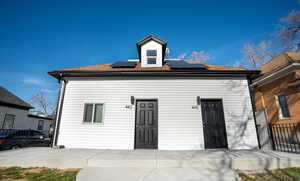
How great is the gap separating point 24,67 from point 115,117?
14621 millimetres

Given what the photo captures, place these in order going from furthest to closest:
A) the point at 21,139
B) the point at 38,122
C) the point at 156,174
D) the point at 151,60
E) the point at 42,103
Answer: the point at 42,103 < the point at 38,122 < the point at 21,139 < the point at 151,60 < the point at 156,174

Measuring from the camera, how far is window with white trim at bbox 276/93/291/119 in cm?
739

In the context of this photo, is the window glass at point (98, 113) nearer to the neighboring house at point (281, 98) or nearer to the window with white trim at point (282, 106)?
the neighboring house at point (281, 98)

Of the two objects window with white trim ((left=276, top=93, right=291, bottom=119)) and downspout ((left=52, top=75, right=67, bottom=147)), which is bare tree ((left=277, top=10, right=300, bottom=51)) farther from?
downspout ((left=52, top=75, right=67, bottom=147))

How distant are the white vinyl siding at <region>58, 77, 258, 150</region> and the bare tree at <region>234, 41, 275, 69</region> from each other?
466 inches

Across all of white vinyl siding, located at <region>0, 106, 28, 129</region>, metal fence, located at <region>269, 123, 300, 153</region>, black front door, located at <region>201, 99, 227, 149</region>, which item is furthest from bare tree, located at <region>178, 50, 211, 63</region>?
white vinyl siding, located at <region>0, 106, 28, 129</region>

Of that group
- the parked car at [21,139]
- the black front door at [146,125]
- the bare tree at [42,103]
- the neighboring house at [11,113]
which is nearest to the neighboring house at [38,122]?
the neighboring house at [11,113]

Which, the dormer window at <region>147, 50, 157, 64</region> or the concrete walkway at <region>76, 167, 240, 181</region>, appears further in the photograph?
the dormer window at <region>147, 50, 157, 64</region>

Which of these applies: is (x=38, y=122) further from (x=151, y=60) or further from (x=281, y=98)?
(x=281, y=98)

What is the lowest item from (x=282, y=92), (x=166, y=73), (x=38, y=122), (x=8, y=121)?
(x=38, y=122)

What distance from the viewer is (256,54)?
559 inches

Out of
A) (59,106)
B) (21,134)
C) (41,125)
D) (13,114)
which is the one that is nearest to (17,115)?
(13,114)

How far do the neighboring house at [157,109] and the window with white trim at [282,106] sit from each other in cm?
422

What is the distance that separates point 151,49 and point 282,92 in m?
8.57
